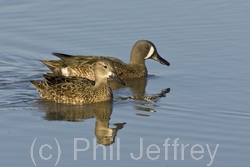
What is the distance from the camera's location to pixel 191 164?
970cm

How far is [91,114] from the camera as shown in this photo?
1232cm

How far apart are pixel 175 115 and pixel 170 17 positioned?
5976mm

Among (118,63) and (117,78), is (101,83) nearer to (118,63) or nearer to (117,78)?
(117,78)

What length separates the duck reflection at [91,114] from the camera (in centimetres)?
1112

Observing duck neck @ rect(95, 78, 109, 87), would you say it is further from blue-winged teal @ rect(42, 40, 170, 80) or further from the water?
blue-winged teal @ rect(42, 40, 170, 80)

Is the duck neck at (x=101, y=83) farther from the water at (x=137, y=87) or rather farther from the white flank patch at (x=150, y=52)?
the white flank patch at (x=150, y=52)

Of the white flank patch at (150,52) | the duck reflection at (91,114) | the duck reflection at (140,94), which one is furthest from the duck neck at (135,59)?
the duck reflection at (91,114)

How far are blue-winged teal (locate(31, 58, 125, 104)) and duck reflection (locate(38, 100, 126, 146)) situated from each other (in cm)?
13

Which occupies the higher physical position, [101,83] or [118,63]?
[118,63]

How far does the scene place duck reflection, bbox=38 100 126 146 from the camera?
11125 mm

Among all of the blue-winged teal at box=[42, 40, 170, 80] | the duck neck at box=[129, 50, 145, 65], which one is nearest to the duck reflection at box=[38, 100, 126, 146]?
the blue-winged teal at box=[42, 40, 170, 80]

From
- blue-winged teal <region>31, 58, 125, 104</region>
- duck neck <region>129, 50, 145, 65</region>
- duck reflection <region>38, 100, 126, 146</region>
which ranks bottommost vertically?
duck reflection <region>38, 100, 126, 146</region>

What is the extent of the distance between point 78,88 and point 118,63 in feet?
6.48

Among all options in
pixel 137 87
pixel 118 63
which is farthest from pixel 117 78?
pixel 118 63
